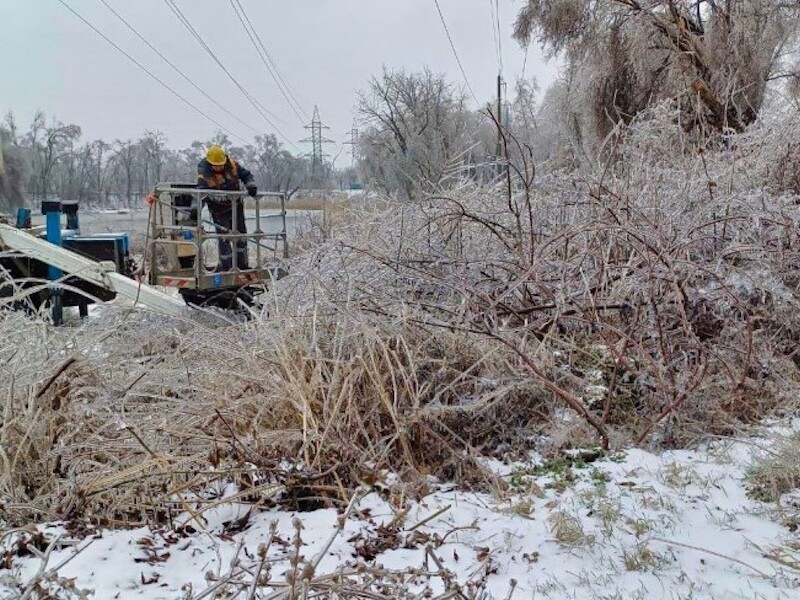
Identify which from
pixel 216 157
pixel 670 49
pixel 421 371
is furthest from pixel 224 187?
pixel 670 49

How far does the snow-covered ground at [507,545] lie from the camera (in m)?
1.99

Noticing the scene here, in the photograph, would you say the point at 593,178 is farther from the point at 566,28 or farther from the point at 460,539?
the point at 566,28

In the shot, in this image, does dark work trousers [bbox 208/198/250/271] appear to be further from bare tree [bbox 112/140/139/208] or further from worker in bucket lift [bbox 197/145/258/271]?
bare tree [bbox 112/140/139/208]

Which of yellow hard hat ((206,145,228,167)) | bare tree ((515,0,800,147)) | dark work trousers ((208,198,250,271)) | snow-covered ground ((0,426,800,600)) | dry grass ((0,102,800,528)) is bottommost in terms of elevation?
snow-covered ground ((0,426,800,600))

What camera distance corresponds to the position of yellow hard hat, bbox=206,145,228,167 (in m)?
7.73

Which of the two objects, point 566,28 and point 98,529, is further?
point 566,28

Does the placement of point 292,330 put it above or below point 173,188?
below

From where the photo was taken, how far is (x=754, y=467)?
8.88 feet

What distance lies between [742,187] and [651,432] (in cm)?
308

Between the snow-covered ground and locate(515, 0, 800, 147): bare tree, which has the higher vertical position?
locate(515, 0, 800, 147): bare tree

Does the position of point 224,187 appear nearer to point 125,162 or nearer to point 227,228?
point 227,228

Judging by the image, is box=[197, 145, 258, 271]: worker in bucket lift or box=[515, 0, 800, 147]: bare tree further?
box=[515, 0, 800, 147]: bare tree

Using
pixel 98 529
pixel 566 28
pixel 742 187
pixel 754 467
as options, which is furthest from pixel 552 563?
pixel 566 28

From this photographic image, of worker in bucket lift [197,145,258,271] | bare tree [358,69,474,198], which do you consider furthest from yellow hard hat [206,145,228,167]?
bare tree [358,69,474,198]
